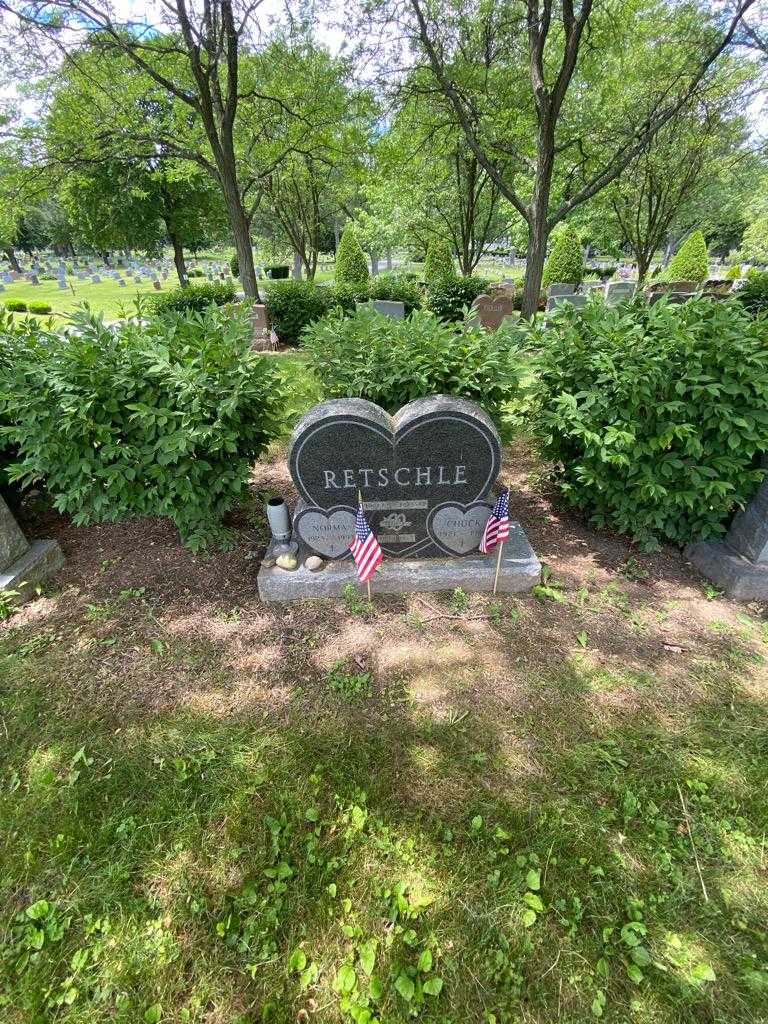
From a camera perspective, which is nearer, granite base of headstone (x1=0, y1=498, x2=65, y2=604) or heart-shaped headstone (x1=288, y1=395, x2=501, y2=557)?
heart-shaped headstone (x1=288, y1=395, x2=501, y2=557)

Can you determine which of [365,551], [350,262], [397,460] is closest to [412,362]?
[397,460]

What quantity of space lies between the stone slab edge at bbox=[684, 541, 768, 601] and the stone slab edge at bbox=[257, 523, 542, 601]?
1.40 metres

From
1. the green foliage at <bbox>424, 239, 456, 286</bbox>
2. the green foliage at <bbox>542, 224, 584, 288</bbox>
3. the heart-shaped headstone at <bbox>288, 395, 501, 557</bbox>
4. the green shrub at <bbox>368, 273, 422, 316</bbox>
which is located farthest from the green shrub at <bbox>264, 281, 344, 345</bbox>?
the green foliage at <bbox>542, 224, 584, 288</bbox>

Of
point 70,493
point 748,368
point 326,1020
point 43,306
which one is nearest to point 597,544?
point 748,368

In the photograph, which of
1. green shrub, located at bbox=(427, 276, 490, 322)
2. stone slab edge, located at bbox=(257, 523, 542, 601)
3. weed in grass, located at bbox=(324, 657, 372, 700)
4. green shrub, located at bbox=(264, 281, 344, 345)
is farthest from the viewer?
green shrub, located at bbox=(427, 276, 490, 322)

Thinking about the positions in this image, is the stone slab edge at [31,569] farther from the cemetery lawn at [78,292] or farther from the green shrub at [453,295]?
the cemetery lawn at [78,292]

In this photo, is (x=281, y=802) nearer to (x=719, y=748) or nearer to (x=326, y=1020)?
(x=326, y=1020)

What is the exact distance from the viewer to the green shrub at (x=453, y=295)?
463 inches

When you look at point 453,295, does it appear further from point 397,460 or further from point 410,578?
point 410,578

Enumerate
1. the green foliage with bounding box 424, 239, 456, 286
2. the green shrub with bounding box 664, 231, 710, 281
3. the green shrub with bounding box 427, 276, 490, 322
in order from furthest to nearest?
1. the green shrub with bounding box 664, 231, 710, 281
2. the green foliage with bounding box 424, 239, 456, 286
3. the green shrub with bounding box 427, 276, 490, 322

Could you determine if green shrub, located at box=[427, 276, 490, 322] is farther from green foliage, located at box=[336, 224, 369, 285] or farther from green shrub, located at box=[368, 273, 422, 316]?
green foliage, located at box=[336, 224, 369, 285]

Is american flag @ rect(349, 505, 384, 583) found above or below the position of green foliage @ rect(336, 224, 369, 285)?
below

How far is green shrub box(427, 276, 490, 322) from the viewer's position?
11758 millimetres

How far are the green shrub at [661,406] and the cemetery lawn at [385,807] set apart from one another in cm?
71
